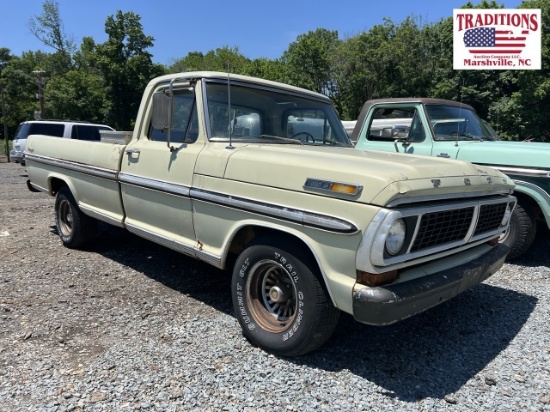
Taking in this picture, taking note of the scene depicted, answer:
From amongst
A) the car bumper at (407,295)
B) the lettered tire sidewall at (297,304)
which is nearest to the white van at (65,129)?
the lettered tire sidewall at (297,304)

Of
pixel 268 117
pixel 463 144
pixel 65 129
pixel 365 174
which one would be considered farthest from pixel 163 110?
pixel 65 129

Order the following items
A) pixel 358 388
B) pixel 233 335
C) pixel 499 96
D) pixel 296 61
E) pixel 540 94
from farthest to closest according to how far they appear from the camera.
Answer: pixel 296 61 < pixel 499 96 < pixel 540 94 < pixel 233 335 < pixel 358 388

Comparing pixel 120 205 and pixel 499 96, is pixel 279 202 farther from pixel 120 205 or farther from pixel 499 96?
pixel 499 96

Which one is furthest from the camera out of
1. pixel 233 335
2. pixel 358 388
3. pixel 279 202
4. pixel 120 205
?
pixel 120 205

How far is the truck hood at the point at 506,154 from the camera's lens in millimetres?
4905

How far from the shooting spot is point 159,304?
3900 millimetres

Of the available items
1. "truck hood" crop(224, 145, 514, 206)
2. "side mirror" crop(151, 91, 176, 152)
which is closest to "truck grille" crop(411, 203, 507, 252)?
"truck hood" crop(224, 145, 514, 206)

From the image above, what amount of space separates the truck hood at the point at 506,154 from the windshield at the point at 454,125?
0.41 metres

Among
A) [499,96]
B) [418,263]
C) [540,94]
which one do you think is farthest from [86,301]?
[499,96]

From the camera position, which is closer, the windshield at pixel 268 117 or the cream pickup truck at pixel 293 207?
the cream pickup truck at pixel 293 207

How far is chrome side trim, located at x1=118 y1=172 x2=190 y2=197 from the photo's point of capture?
11.9ft

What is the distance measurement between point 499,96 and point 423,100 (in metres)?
20.7

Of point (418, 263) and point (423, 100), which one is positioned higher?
point (423, 100)

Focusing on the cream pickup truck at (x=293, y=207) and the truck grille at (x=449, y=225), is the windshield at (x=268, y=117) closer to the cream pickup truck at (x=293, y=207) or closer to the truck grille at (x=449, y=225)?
the cream pickup truck at (x=293, y=207)
